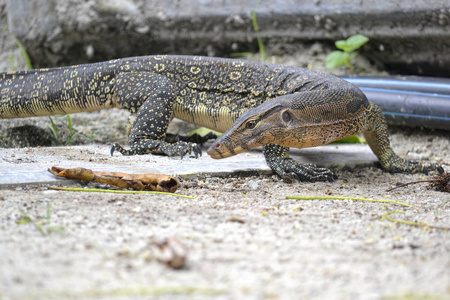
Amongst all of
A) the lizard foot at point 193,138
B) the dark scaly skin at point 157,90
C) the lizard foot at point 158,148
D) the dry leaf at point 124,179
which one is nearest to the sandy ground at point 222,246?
the dry leaf at point 124,179

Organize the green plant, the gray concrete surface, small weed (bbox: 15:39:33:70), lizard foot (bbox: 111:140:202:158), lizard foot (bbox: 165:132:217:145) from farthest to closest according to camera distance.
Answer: small weed (bbox: 15:39:33:70) < the gray concrete surface < the green plant < lizard foot (bbox: 165:132:217:145) < lizard foot (bbox: 111:140:202:158)

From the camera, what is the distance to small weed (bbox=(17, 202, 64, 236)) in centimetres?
282

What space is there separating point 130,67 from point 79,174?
2277mm

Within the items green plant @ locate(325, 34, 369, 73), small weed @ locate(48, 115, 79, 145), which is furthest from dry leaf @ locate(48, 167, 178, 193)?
green plant @ locate(325, 34, 369, 73)

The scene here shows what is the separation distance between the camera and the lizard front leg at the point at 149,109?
5.56 meters

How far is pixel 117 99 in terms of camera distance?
6.00m

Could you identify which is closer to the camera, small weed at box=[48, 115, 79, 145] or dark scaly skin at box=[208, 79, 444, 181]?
dark scaly skin at box=[208, 79, 444, 181]

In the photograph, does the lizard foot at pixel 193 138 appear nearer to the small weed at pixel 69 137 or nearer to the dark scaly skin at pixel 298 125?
the small weed at pixel 69 137

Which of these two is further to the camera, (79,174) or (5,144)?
(5,144)

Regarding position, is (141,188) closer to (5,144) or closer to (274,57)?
(5,144)

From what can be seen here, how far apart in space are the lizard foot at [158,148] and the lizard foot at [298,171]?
933 mm

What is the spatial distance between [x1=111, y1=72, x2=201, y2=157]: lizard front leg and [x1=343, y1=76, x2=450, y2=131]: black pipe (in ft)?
9.72

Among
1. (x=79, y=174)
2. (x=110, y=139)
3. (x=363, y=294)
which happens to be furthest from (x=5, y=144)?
(x=363, y=294)

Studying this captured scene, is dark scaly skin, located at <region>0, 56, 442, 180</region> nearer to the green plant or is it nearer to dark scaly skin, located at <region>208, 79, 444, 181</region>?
dark scaly skin, located at <region>208, 79, 444, 181</region>
